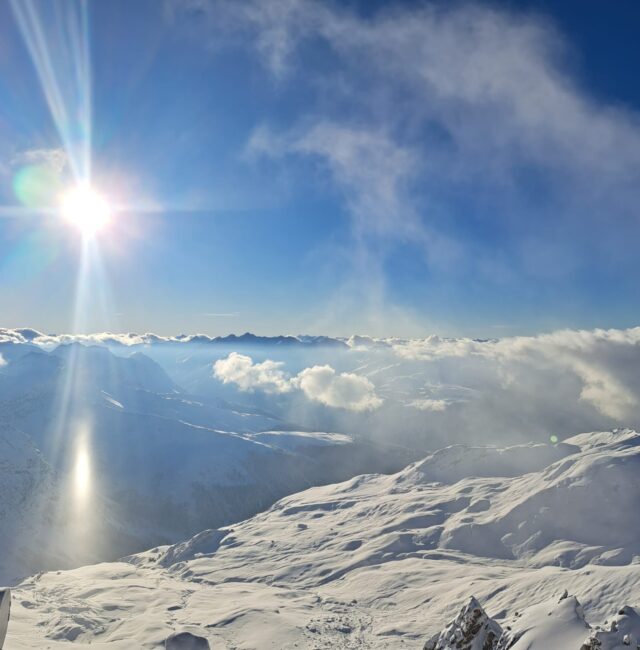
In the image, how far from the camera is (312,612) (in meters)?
143

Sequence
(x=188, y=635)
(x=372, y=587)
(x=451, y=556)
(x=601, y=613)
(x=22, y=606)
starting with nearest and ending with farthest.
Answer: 1. (x=188, y=635)
2. (x=601, y=613)
3. (x=22, y=606)
4. (x=372, y=587)
5. (x=451, y=556)

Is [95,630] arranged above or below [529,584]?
above

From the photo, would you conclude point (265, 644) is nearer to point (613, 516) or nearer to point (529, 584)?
point (529, 584)

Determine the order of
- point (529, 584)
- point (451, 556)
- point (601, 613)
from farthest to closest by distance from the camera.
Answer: point (451, 556) < point (529, 584) < point (601, 613)

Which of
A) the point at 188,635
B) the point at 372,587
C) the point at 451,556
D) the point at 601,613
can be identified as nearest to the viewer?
the point at 188,635

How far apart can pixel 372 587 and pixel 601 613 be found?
78567 mm

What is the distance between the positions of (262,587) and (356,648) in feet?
262

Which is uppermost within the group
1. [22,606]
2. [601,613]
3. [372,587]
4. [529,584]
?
[22,606]

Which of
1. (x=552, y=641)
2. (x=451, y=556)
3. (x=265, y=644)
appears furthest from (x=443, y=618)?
(x=552, y=641)

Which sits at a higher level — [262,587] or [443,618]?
[262,587]

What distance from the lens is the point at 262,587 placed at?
607ft

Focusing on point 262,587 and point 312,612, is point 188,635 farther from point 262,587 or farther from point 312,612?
point 262,587

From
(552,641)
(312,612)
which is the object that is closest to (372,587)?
(312,612)

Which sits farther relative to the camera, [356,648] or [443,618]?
[443,618]
